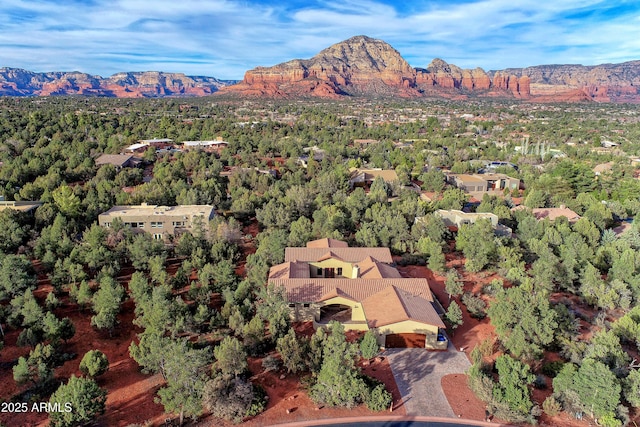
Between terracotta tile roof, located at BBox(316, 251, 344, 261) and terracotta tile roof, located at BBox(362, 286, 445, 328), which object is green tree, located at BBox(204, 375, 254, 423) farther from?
terracotta tile roof, located at BBox(316, 251, 344, 261)

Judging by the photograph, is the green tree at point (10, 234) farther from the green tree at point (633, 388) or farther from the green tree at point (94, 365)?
the green tree at point (633, 388)


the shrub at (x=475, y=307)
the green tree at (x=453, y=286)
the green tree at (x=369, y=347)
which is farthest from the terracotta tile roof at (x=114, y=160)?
the shrub at (x=475, y=307)

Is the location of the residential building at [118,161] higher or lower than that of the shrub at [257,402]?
higher

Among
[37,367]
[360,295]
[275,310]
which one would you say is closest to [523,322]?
[360,295]

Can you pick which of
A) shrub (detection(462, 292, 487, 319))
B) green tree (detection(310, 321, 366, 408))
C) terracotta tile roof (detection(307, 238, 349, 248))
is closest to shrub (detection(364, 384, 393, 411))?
green tree (detection(310, 321, 366, 408))

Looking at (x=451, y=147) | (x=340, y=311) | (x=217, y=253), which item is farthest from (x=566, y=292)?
(x=451, y=147)

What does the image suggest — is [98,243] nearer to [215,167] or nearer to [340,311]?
[340,311]
